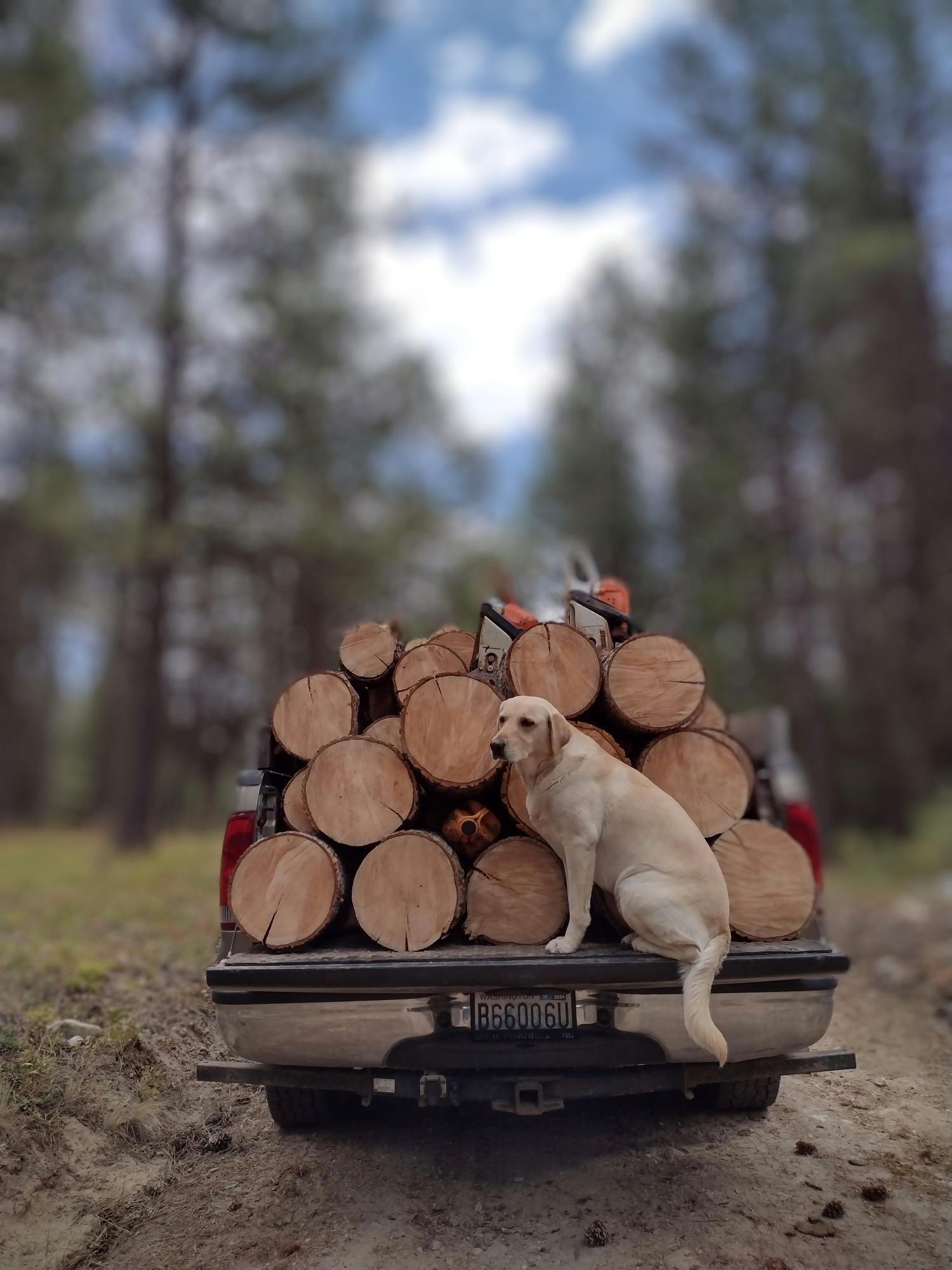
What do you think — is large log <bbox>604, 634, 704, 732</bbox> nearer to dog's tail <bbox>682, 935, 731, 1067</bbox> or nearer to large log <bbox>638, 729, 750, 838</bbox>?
large log <bbox>638, 729, 750, 838</bbox>

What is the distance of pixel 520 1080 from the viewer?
3.13 meters

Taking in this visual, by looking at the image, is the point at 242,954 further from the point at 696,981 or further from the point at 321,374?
the point at 321,374

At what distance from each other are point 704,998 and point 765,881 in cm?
76

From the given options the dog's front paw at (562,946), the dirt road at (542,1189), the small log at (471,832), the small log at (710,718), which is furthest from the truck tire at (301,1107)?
the small log at (710,718)

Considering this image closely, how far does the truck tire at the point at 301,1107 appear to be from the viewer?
3.73 meters

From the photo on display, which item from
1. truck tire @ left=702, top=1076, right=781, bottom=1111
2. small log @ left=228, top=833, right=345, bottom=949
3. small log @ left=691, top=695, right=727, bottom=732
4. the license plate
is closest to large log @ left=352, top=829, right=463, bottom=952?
small log @ left=228, top=833, right=345, bottom=949

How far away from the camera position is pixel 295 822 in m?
3.90

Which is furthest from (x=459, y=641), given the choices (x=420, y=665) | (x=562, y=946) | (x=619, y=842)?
(x=562, y=946)

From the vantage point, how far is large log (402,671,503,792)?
145 inches

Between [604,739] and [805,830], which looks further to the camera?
[805,830]

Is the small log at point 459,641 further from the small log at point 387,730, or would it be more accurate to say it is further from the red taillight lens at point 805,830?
the red taillight lens at point 805,830

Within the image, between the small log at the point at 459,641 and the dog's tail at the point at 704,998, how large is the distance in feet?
5.44

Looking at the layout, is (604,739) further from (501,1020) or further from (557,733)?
(501,1020)

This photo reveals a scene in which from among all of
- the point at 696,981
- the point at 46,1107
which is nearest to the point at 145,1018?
the point at 46,1107
